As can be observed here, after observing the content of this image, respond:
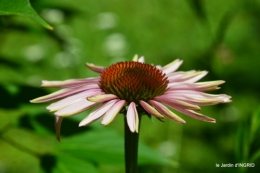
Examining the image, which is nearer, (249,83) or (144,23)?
(249,83)

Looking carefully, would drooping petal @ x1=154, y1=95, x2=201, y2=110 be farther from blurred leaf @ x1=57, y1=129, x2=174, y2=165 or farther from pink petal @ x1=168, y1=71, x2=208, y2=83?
blurred leaf @ x1=57, y1=129, x2=174, y2=165

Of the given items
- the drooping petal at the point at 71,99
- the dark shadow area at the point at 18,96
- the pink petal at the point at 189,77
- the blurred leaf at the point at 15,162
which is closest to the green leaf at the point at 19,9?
the drooping petal at the point at 71,99

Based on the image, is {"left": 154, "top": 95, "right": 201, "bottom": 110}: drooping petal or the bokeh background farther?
the bokeh background

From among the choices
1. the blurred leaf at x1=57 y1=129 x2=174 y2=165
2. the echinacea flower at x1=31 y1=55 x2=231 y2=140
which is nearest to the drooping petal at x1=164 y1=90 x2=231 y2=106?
the echinacea flower at x1=31 y1=55 x2=231 y2=140

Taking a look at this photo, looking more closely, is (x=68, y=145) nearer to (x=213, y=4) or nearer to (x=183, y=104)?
(x=183, y=104)

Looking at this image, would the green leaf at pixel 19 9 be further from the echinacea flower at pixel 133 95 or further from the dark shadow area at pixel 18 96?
the dark shadow area at pixel 18 96

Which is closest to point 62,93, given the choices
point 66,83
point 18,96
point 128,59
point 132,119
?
point 66,83

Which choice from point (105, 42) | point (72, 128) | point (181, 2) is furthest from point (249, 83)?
point (72, 128)
